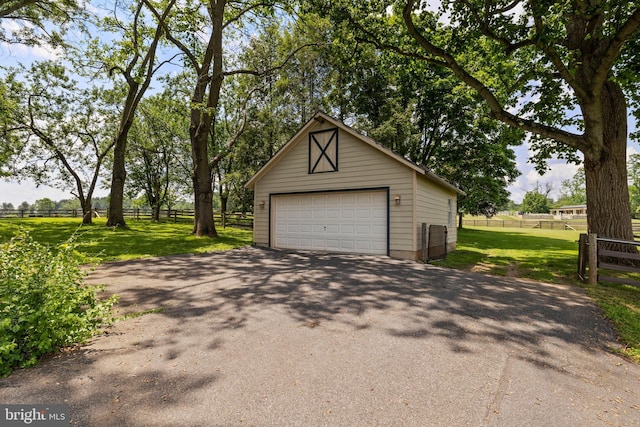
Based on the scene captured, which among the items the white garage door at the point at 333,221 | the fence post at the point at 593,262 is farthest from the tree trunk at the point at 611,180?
the white garage door at the point at 333,221

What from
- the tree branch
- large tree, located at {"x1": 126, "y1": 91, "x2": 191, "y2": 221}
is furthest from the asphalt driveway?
large tree, located at {"x1": 126, "y1": 91, "x2": 191, "y2": 221}

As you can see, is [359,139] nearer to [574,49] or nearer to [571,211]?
[574,49]

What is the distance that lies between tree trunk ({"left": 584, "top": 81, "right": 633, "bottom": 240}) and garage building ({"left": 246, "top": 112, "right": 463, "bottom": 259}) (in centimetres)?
427

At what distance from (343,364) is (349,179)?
8.26m

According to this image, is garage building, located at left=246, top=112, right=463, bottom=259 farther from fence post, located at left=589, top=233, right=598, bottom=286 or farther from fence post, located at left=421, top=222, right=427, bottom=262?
fence post, located at left=589, top=233, right=598, bottom=286

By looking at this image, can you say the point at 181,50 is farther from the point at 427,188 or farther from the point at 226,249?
the point at 427,188

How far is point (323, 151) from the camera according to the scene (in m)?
11.4

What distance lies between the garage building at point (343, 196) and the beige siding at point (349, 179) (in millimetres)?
32

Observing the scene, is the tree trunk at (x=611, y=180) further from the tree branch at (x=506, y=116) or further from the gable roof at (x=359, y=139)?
the gable roof at (x=359, y=139)

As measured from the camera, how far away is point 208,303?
5.07 metres

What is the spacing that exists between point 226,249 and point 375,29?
9.86 metres

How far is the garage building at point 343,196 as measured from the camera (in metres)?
9.88

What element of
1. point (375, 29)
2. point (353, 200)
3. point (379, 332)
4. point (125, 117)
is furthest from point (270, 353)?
point (125, 117)

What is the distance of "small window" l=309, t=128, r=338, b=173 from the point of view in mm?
11180
